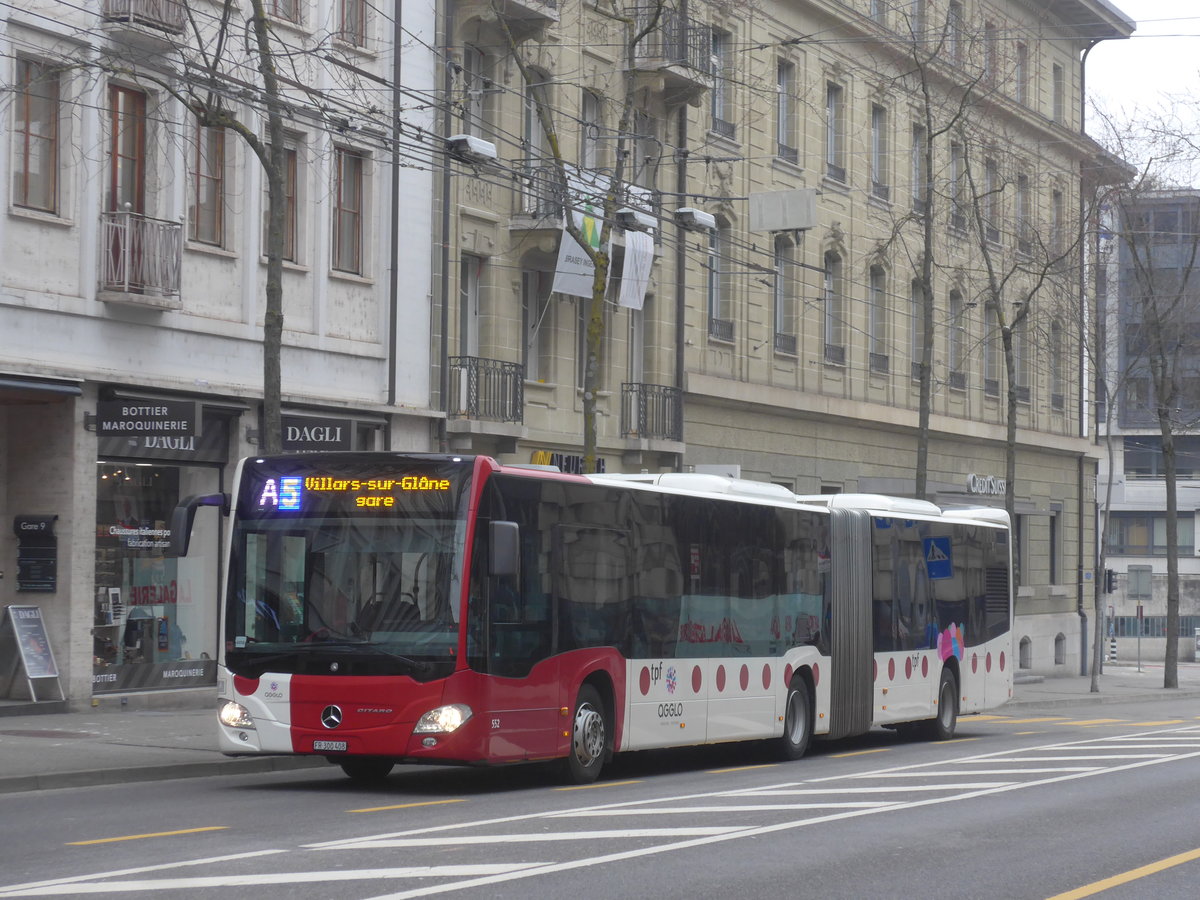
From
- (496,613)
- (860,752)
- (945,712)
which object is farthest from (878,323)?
(496,613)

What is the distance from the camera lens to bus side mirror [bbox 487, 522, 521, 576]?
15344 millimetres

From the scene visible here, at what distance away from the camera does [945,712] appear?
85.0 ft

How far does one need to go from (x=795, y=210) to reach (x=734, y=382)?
381 cm

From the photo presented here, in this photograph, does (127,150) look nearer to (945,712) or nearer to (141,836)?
(945,712)

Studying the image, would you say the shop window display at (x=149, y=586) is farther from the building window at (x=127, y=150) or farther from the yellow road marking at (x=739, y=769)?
the yellow road marking at (x=739, y=769)

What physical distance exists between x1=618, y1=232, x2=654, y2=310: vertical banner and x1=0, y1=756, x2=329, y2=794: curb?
1486cm

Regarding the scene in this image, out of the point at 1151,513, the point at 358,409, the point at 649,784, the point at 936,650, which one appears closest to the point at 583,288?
the point at 358,409

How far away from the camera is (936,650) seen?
25.7 m

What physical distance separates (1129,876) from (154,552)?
16.2 metres

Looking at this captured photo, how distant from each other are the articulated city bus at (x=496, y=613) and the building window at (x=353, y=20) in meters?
10.3

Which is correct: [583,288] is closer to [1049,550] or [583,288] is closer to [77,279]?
[77,279]

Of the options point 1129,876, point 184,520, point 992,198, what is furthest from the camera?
point 992,198

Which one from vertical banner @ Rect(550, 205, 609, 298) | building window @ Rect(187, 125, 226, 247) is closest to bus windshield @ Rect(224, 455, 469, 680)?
building window @ Rect(187, 125, 226, 247)

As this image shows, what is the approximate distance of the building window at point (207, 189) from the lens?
24.9 metres
